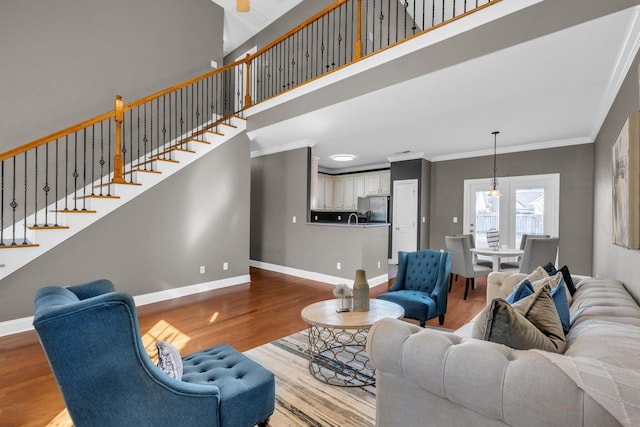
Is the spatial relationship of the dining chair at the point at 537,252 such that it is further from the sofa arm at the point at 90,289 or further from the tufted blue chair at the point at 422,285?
the sofa arm at the point at 90,289

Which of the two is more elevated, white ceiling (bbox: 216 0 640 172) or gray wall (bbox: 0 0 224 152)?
gray wall (bbox: 0 0 224 152)

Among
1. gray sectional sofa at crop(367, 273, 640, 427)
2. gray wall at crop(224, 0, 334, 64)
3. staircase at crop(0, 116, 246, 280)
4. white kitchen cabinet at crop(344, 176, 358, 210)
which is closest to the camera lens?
gray sectional sofa at crop(367, 273, 640, 427)

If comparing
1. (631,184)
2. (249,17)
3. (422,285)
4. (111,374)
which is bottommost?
(422,285)

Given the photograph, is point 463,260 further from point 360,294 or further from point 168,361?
point 168,361

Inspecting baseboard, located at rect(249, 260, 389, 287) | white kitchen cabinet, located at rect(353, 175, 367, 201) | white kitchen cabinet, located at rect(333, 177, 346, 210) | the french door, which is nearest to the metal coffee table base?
baseboard, located at rect(249, 260, 389, 287)

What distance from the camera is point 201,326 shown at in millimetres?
3447

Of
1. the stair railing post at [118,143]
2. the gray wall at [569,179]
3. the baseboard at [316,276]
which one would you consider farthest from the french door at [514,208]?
the stair railing post at [118,143]

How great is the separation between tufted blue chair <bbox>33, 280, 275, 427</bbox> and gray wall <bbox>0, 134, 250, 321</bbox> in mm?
2942

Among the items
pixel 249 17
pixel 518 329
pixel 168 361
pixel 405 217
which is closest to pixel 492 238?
pixel 405 217

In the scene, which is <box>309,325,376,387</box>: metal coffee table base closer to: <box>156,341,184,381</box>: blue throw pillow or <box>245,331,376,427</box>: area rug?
<box>245,331,376,427</box>: area rug

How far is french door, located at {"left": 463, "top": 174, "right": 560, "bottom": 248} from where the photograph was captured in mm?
5855

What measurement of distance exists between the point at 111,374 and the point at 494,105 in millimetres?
4475

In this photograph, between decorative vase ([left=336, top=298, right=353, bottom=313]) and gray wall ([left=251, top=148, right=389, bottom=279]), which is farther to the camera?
gray wall ([left=251, top=148, right=389, bottom=279])

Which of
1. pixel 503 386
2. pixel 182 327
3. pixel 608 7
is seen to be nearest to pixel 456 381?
pixel 503 386
